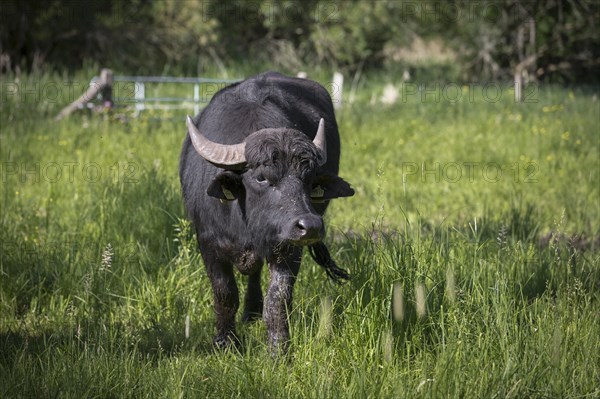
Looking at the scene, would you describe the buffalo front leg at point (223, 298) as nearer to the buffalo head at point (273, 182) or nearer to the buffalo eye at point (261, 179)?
the buffalo head at point (273, 182)

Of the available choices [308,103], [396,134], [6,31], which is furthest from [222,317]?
[6,31]

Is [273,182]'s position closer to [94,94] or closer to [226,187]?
[226,187]

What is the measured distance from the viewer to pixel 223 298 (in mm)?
5023

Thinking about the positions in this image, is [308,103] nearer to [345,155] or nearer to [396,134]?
[345,155]

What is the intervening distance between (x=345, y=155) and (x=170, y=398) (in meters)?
7.31

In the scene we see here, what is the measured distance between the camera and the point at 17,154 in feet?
32.1

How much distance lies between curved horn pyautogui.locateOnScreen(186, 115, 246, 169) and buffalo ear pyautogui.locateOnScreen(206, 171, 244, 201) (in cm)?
6

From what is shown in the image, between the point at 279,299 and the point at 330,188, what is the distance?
711mm

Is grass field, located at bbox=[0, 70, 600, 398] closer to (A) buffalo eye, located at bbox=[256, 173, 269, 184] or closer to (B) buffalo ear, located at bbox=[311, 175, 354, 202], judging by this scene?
(B) buffalo ear, located at bbox=[311, 175, 354, 202]

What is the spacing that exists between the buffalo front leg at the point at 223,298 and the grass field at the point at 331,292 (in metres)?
0.16

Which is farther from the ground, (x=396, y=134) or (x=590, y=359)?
(x=396, y=134)

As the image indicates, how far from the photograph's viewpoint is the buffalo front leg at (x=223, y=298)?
5.02 metres

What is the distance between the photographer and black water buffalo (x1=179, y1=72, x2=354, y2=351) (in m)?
4.36

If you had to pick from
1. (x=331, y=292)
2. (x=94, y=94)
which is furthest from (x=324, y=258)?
(x=94, y=94)
